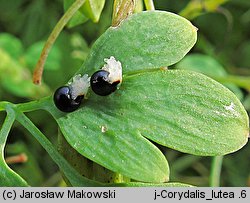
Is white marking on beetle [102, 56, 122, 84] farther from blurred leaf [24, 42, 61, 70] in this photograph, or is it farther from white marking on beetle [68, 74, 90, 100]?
blurred leaf [24, 42, 61, 70]

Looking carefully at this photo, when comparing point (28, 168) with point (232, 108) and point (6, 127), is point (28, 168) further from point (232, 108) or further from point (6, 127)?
point (232, 108)

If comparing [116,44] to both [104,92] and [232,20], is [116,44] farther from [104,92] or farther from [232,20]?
[232,20]

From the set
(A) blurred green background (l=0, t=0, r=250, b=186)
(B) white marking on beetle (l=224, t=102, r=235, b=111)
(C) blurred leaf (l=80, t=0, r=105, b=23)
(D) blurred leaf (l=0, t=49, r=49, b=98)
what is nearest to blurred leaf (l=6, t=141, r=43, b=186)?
(A) blurred green background (l=0, t=0, r=250, b=186)

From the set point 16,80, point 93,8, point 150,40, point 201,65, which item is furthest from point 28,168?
point 150,40

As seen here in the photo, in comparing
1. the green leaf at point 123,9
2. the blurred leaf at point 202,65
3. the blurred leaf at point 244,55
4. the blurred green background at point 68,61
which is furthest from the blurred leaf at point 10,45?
the green leaf at point 123,9

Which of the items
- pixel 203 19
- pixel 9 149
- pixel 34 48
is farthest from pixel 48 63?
pixel 203 19

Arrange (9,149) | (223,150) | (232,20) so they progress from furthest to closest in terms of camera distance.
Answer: (232,20), (9,149), (223,150)

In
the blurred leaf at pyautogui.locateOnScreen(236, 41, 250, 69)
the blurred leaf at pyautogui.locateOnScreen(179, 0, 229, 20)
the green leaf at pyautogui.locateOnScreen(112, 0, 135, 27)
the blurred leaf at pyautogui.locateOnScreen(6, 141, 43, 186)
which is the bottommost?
the blurred leaf at pyautogui.locateOnScreen(6, 141, 43, 186)
